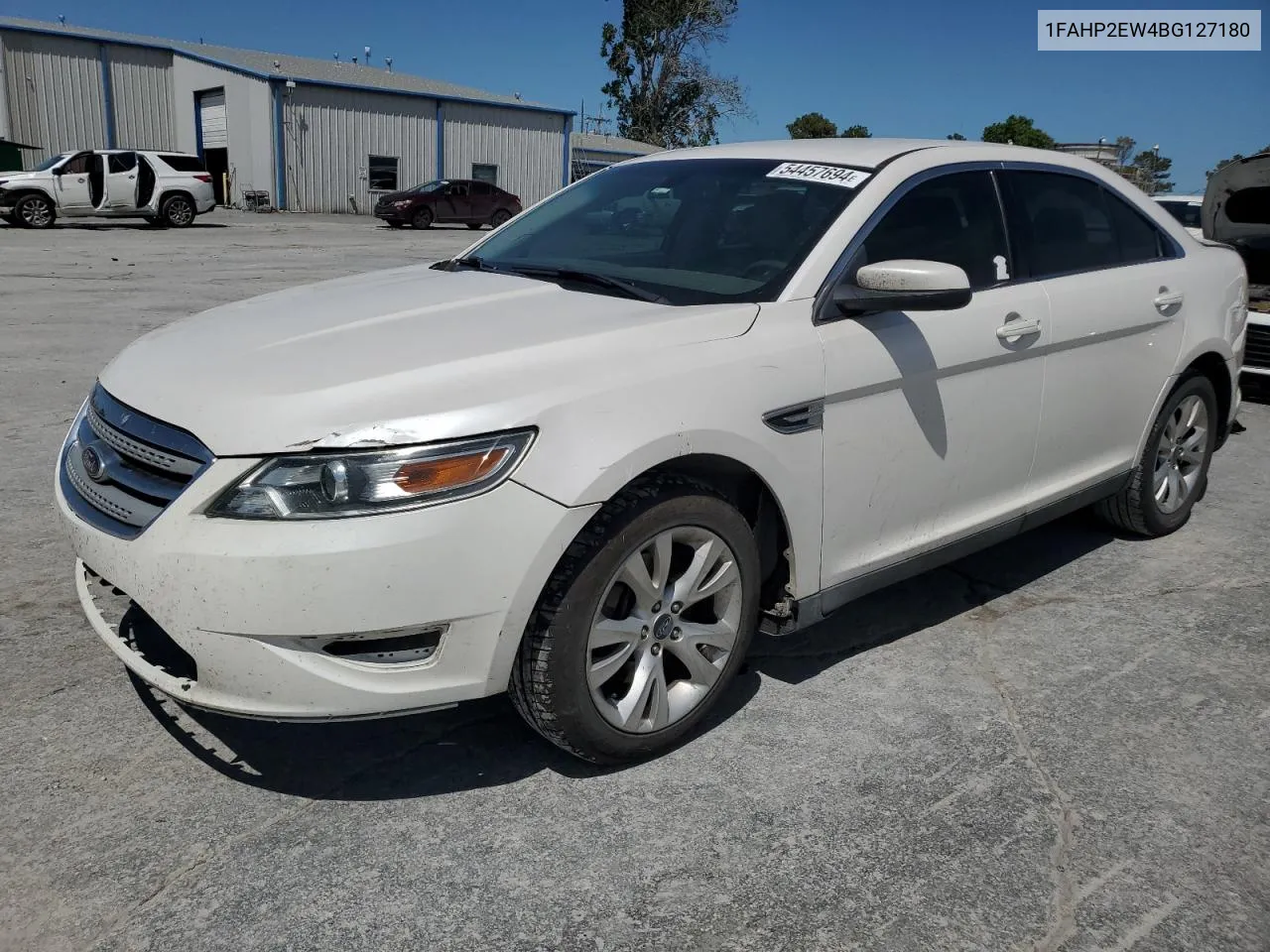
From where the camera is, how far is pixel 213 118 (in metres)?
37.2

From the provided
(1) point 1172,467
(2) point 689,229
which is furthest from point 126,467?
(1) point 1172,467

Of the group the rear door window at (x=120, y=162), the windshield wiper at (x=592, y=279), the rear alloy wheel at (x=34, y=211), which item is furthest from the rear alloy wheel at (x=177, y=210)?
the windshield wiper at (x=592, y=279)

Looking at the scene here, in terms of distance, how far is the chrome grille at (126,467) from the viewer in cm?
254

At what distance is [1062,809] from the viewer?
9.29 ft

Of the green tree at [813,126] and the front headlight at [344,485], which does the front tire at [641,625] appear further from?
the green tree at [813,126]

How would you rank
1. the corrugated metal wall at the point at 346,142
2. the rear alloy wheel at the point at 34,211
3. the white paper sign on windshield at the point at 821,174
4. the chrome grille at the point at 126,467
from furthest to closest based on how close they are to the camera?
the corrugated metal wall at the point at 346,142
the rear alloy wheel at the point at 34,211
the white paper sign on windshield at the point at 821,174
the chrome grille at the point at 126,467

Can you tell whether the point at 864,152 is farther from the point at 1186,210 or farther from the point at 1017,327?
the point at 1186,210

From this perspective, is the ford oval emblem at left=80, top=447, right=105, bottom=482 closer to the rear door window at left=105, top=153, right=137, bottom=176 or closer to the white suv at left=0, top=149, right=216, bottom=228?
the white suv at left=0, top=149, right=216, bottom=228

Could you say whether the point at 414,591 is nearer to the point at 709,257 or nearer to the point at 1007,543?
the point at 709,257

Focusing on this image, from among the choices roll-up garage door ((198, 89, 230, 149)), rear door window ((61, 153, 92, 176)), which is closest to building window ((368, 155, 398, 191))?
roll-up garage door ((198, 89, 230, 149))

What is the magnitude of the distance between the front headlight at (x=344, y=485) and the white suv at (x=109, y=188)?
24154 millimetres

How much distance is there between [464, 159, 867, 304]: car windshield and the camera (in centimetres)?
329

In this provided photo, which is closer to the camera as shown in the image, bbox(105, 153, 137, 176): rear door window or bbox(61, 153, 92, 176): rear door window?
bbox(61, 153, 92, 176): rear door window

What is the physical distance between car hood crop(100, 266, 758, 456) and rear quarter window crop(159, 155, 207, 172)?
24.4 meters
